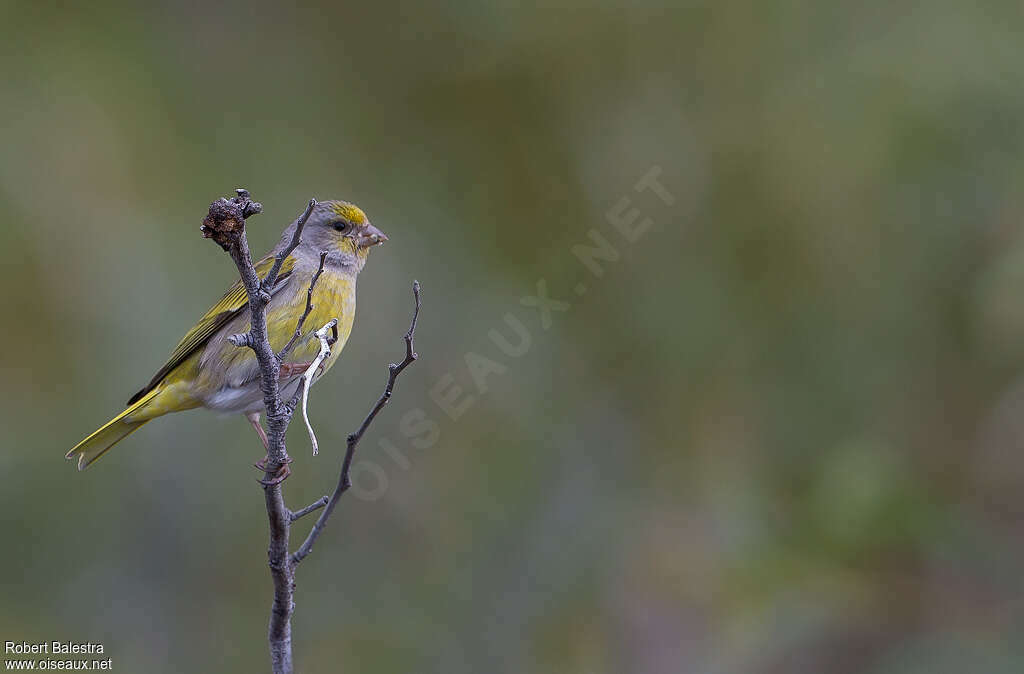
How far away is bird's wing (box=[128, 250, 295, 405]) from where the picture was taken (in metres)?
5.01

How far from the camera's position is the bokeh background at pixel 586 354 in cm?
614

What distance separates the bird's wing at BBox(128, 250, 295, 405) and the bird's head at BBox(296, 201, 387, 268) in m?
0.32

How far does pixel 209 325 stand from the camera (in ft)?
16.7

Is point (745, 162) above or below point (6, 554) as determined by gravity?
above

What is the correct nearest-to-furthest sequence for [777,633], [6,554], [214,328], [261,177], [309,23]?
1. [214,328]
2. [777,633]
3. [6,554]
4. [261,177]
5. [309,23]

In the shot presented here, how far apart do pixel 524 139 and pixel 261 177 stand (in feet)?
6.09

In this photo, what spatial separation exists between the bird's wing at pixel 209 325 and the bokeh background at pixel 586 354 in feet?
3.49

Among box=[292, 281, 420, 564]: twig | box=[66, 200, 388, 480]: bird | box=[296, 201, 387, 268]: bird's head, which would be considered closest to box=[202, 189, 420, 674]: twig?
box=[292, 281, 420, 564]: twig

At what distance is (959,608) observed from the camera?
5.95m

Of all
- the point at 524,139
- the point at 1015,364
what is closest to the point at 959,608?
the point at 1015,364

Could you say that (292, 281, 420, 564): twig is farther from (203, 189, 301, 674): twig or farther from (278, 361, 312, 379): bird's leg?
(278, 361, 312, 379): bird's leg

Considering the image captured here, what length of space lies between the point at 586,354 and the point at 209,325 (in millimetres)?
2856

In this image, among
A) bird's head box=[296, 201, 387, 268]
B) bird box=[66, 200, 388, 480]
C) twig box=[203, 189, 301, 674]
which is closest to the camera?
twig box=[203, 189, 301, 674]

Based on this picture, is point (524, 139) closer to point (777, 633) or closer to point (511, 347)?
point (511, 347)
